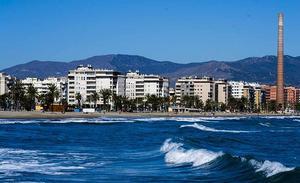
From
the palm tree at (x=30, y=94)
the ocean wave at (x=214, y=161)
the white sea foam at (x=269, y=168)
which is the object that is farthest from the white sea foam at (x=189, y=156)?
the palm tree at (x=30, y=94)

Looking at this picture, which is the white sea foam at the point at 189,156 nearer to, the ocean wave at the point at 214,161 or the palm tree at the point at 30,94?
the ocean wave at the point at 214,161

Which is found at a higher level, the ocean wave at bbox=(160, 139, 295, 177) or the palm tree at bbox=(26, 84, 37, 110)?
the palm tree at bbox=(26, 84, 37, 110)

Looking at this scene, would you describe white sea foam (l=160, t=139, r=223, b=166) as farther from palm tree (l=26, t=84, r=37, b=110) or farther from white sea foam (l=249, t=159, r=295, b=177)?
palm tree (l=26, t=84, r=37, b=110)

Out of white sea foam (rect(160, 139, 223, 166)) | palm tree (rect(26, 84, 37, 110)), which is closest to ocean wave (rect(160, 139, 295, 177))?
white sea foam (rect(160, 139, 223, 166))

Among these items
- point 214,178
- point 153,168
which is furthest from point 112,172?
point 214,178

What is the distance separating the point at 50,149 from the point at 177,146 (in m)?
7.87

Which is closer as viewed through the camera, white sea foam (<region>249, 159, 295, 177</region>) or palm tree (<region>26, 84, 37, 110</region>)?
white sea foam (<region>249, 159, 295, 177</region>)

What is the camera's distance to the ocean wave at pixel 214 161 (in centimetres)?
2725

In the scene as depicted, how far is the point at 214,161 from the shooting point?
33281 mm

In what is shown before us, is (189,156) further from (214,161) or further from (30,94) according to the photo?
(30,94)

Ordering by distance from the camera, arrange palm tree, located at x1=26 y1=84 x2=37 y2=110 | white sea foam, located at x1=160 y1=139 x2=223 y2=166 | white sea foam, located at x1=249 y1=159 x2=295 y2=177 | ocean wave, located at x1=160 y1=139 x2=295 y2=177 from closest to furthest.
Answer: white sea foam, located at x1=249 y1=159 x2=295 y2=177, ocean wave, located at x1=160 y1=139 x2=295 y2=177, white sea foam, located at x1=160 y1=139 x2=223 y2=166, palm tree, located at x1=26 y1=84 x2=37 y2=110

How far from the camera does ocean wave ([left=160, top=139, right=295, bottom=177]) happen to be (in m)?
27.2

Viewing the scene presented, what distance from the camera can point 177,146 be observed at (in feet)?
143

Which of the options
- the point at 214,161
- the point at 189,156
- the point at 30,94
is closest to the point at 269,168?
the point at 214,161
